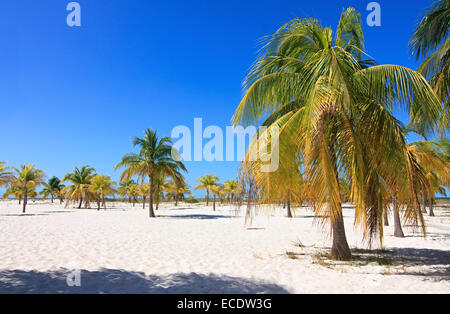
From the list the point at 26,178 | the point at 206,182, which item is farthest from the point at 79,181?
the point at 206,182

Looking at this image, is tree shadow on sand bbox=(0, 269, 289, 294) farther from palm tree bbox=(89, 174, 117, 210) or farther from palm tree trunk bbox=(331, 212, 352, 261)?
palm tree bbox=(89, 174, 117, 210)

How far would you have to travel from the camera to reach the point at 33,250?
27.4 feet

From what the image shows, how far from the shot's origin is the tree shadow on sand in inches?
196

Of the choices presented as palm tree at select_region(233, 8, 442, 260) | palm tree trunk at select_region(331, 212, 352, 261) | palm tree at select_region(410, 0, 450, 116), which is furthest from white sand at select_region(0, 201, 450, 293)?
palm tree at select_region(410, 0, 450, 116)

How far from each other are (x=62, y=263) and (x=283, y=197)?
238 inches

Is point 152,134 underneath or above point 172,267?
above

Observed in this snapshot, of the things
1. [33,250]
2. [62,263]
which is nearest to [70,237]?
[33,250]

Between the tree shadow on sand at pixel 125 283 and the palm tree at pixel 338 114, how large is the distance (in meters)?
2.24

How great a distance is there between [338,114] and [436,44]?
5.68 metres

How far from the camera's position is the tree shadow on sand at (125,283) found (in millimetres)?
4984

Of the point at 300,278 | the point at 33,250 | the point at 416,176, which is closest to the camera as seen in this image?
the point at 300,278

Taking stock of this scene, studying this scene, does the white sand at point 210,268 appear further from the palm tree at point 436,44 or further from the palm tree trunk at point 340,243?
the palm tree at point 436,44

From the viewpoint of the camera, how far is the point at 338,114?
6.32m
